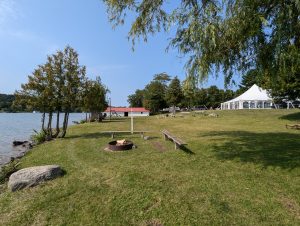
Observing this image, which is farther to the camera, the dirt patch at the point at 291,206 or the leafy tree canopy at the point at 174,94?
the leafy tree canopy at the point at 174,94

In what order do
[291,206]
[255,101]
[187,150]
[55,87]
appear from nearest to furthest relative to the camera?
[291,206], [187,150], [55,87], [255,101]

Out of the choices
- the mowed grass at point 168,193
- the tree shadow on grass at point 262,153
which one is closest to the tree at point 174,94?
the tree shadow on grass at point 262,153

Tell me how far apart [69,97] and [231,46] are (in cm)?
1425

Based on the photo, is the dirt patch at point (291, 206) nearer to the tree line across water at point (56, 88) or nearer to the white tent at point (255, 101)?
the tree line across water at point (56, 88)

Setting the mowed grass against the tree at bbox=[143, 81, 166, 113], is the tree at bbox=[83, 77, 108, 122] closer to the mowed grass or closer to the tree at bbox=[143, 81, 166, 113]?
the mowed grass

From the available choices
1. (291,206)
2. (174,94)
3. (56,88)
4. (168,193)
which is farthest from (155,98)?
(291,206)

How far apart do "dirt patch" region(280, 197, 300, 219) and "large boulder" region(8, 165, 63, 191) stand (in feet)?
20.8

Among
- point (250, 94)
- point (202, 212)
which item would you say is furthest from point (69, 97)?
point (250, 94)

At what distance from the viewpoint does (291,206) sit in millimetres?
6156

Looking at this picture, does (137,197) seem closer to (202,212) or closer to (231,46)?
(202,212)

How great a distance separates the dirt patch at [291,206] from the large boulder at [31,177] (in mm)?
6328

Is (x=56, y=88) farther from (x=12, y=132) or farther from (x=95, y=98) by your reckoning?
(x=12, y=132)

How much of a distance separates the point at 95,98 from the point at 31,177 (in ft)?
81.7

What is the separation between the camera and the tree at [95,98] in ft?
69.8
